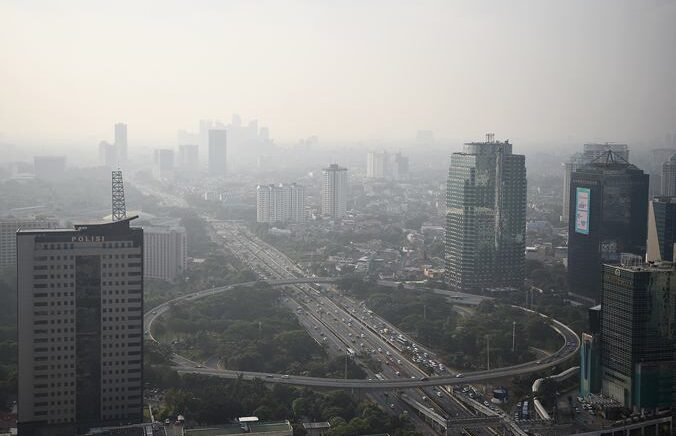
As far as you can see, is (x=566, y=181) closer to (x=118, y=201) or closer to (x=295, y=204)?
(x=295, y=204)

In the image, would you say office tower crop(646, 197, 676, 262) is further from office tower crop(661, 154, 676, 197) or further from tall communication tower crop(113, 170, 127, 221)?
tall communication tower crop(113, 170, 127, 221)

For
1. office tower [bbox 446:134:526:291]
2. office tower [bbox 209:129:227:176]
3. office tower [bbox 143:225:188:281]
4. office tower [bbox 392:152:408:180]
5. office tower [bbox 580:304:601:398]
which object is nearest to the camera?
office tower [bbox 580:304:601:398]

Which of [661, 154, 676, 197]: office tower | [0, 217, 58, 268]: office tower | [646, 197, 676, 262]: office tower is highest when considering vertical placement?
[661, 154, 676, 197]: office tower

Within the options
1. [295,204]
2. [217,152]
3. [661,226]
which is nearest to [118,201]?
[661,226]

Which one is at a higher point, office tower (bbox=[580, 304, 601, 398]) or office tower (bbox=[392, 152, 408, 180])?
office tower (bbox=[392, 152, 408, 180])

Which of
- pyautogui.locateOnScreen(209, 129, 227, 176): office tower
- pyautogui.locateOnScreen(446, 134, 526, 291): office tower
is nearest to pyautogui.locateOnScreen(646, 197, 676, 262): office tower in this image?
pyautogui.locateOnScreen(446, 134, 526, 291): office tower

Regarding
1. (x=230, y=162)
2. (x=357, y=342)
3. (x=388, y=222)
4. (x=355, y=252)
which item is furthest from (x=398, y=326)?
(x=230, y=162)

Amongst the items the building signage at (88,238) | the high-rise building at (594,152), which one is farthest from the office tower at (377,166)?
the building signage at (88,238)
